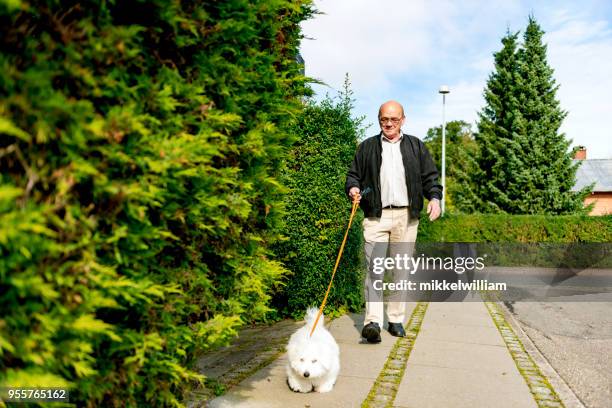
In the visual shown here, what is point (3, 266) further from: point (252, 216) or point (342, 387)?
point (342, 387)

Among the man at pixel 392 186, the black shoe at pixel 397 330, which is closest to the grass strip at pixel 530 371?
the black shoe at pixel 397 330

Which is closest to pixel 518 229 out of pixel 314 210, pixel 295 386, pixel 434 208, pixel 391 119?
pixel 314 210

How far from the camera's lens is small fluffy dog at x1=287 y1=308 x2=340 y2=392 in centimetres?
363

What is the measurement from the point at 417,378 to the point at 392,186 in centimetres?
201

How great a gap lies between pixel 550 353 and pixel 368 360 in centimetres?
200

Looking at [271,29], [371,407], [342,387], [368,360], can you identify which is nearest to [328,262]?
[368,360]

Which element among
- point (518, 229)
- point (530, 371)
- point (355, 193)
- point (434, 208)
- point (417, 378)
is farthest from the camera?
point (518, 229)

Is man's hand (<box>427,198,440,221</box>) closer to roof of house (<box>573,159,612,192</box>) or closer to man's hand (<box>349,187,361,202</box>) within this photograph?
man's hand (<box>349,187,361,202</box>)

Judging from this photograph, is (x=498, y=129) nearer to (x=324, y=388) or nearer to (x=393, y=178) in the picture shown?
(x=393, y=178)

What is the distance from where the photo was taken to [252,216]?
321 cm

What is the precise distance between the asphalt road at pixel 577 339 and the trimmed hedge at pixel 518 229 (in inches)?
278

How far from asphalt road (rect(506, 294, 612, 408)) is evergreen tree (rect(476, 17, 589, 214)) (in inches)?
566

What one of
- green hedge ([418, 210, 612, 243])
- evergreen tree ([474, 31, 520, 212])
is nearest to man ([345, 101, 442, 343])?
green hedge ([418, 210, 612, 243])

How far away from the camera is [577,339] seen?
6141mm
